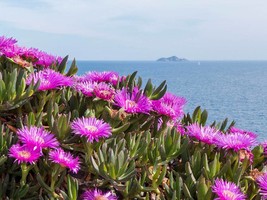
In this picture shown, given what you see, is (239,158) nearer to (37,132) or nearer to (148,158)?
(148,158)

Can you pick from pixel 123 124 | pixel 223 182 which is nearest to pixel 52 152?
pixel 123 124

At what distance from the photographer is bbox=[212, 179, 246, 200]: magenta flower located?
160 cm

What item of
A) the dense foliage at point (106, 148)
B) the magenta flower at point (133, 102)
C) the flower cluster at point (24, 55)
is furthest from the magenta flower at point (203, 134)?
the flower cluster at point (24, 55)

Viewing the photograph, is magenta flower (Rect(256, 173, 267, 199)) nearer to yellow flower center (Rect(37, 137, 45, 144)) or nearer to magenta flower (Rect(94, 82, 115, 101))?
magenta flower (Rect(94, 82, 115, 101))

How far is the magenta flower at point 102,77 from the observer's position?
2.18 metres

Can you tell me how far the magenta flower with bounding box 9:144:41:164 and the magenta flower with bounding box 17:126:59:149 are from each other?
18 mm

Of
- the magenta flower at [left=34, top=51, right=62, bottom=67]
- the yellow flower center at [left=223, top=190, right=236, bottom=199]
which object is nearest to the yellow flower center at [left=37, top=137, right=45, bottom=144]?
the yellow flower center at [left=223, top=190, right=236, bottom=199]

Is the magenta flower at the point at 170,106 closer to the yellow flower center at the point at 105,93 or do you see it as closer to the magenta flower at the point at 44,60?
the yellow flower center at the point at 105,93

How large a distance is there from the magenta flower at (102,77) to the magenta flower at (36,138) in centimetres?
59

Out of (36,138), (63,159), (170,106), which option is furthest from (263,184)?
(36,138)

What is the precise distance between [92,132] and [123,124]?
23cm

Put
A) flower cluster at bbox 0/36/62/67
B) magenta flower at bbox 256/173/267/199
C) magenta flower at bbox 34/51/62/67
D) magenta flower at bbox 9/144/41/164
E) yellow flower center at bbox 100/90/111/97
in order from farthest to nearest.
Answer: magenta flower at bbox 34/51/62/67
flower cluster at bbox 0/36/62/67
yellow flower center at bbox 100/90/111/97
magenta flower at bbox 256/173/267/199
magenta flower at bbox 9/144/41/164

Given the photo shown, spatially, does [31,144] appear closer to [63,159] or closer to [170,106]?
[63,159]

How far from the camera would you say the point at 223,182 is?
65.2 inches
